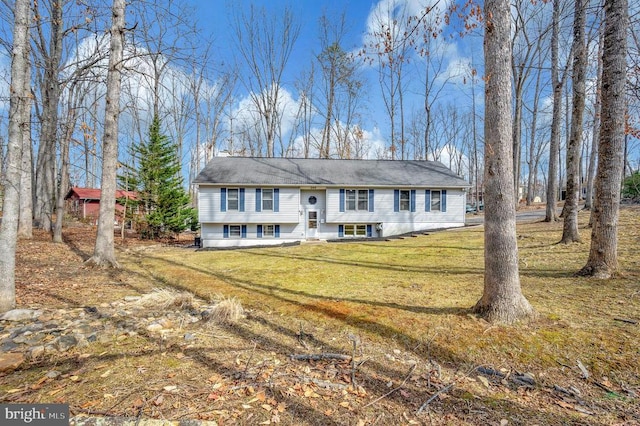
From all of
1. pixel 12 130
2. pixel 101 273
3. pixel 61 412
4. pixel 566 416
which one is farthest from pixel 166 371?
pixel 101 273

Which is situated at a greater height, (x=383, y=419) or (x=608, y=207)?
(x=608, y=207)

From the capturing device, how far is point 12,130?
4266mm

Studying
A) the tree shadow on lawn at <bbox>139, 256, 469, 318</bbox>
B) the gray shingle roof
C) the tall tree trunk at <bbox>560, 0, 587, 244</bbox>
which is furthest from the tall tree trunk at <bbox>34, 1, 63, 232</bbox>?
the tall tree trunk at <bbox>560, 0, 587, 244</bbox>

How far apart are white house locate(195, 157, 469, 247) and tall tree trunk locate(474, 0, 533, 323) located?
1260 centimetres

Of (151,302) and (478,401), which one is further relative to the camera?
(151,302)

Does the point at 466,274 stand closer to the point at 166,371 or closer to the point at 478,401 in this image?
the point at 478,401

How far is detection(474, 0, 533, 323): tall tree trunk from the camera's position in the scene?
3828 mm

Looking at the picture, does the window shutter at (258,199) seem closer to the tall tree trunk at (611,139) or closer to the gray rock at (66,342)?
the gray rock at (66,342)

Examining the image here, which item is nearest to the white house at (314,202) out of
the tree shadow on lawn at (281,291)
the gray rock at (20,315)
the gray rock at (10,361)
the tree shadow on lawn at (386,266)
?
the tree shadow on lawn at (386,266)

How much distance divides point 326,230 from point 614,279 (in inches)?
500

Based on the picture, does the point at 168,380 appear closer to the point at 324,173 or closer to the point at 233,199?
the point at 233,199

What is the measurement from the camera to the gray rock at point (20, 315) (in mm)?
4027
